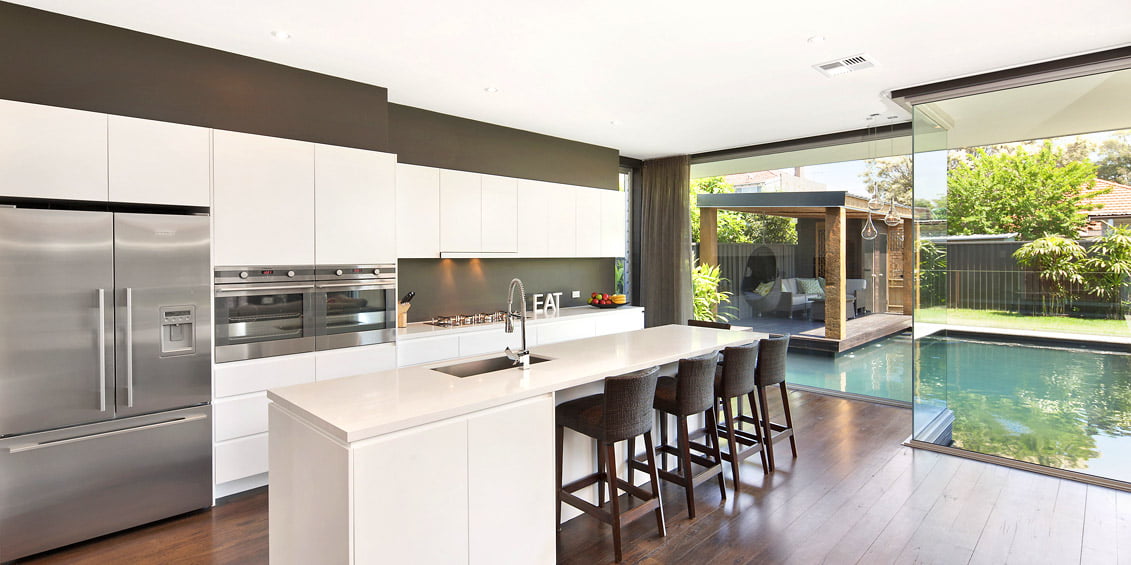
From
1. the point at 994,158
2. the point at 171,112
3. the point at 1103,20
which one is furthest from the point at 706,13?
the point at 171,112

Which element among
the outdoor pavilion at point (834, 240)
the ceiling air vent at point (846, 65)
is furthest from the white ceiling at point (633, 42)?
the outdoor pavilion at point (834, 240)

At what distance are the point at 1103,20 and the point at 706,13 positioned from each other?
2243 mm

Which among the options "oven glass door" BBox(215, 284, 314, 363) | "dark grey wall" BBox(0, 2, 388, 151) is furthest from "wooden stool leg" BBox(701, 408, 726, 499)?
"dark grey wall" BBox(0, 2, 388, 151)

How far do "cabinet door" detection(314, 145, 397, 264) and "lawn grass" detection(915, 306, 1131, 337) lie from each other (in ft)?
14.0

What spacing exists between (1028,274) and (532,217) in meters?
4.04

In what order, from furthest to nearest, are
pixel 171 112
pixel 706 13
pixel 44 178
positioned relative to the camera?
pixel 171 112 < pixel 706 13 < pixel 44 178

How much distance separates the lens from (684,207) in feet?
22.8

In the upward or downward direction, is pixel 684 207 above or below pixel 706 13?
below

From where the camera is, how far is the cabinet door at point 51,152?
2.74 m

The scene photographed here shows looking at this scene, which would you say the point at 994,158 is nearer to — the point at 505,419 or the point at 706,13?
the point at 706,13

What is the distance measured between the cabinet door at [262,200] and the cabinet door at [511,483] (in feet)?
6.99

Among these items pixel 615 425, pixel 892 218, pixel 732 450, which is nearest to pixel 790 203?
pixel 892 218

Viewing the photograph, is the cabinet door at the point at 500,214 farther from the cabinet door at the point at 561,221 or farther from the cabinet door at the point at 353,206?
the cabinet door at the point at 353,206

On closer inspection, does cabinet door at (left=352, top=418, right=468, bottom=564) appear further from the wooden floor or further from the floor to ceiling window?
the floor to ceiling window
